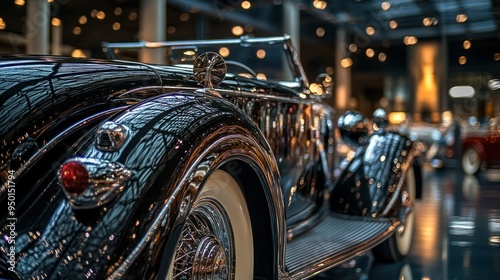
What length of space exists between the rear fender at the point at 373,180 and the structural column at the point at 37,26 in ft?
24.4

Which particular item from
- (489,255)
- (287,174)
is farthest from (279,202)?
(489,255)

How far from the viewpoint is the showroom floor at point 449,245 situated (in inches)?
153

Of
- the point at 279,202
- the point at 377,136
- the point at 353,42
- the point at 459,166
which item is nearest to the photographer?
the point at 279,202

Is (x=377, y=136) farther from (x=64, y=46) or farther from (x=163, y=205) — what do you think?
(x=64, y=46)

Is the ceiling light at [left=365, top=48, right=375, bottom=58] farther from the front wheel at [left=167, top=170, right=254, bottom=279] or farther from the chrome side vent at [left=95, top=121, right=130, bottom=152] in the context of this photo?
the chrome side vent at [left=95, top=121, right=130, bottom=152]

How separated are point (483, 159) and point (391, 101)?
29.9 feet

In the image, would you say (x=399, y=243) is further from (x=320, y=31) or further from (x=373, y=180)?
(x=320, y=31)

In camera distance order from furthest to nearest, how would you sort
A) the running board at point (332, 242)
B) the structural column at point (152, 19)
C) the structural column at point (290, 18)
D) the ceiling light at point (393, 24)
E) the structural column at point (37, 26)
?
1. the ceiling light at point (393, 24)
2. the structural column at point (290, 18)
3. the structural column at point (152, 19)
4. the structural column at point (37, 26)
5. the running board at point (332, 242)

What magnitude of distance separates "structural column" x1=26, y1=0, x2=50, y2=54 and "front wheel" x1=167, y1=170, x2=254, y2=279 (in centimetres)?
863

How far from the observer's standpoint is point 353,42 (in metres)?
20.3

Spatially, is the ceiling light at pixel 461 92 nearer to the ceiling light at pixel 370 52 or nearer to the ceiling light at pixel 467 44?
the ceiling light at pixel 467 44

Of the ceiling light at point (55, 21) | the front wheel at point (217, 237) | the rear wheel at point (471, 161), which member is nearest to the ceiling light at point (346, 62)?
the rear wheel at point (471, 161)

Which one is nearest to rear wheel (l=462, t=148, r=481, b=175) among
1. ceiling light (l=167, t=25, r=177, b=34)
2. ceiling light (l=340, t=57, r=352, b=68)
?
ceiling light (l=167, t=25, r=177, b=34)

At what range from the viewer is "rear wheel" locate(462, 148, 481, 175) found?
12.9 metres
